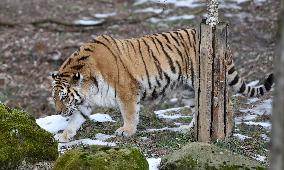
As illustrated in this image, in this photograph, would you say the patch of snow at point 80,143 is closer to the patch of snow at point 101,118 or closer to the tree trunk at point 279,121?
the patch of snow at point 101,118

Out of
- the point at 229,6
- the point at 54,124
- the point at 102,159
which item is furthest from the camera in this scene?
the point at 229,6

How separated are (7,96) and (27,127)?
614 cm

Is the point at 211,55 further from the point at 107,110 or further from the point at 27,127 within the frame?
the point at 107,110

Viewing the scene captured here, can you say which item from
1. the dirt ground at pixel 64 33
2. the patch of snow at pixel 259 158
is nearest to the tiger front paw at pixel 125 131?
the patch of snow at pixel 259 158

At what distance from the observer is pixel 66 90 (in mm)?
7227

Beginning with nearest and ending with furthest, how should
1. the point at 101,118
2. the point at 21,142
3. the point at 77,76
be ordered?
the point at 21,142 < the point at 77,76 < the point at 101,118

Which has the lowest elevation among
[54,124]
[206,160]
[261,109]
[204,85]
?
[261,109]

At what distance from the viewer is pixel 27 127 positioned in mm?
5719

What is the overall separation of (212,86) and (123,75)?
51.2 inches

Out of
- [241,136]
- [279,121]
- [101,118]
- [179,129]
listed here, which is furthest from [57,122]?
[279,121]

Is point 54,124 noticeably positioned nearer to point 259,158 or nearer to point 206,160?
point 259,158

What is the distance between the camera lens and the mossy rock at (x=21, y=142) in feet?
17.6

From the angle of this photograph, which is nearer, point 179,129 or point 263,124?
point 179,129

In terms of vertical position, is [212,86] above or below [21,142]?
above
